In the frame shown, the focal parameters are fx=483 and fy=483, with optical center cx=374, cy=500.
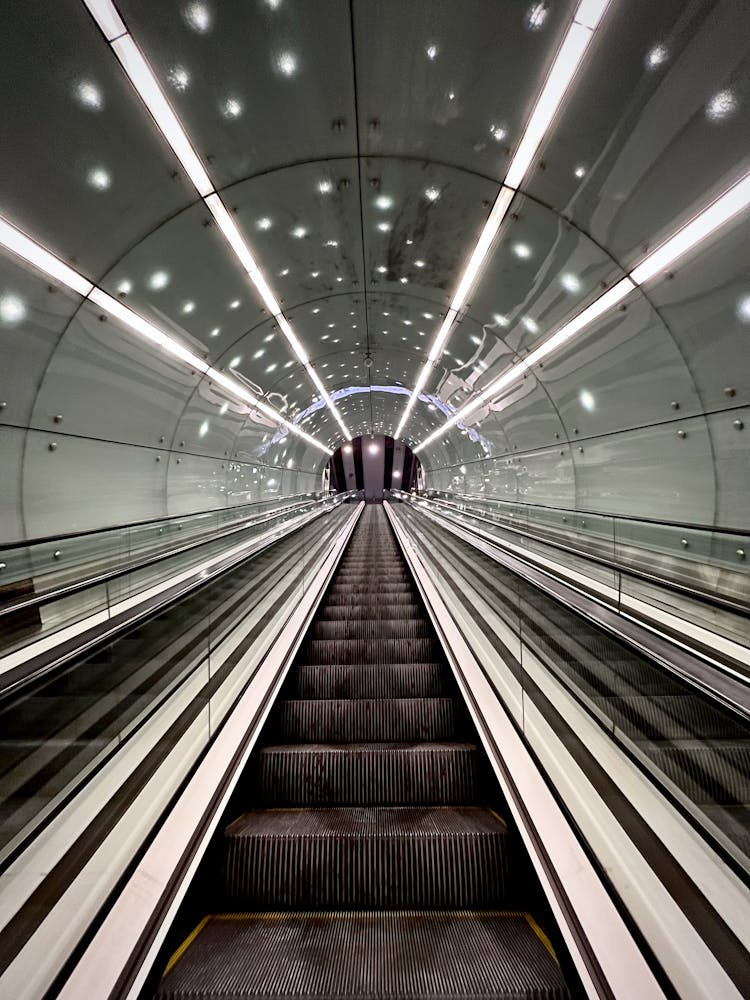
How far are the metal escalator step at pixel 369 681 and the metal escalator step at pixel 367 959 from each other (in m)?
1.94

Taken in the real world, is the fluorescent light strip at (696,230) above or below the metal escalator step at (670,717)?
above

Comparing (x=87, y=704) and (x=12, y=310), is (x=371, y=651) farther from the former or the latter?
(x=12, y=310)

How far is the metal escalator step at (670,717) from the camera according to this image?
163 cm

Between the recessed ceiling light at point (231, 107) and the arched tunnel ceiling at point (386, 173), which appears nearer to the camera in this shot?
the arched tunnel ceiling at point (386, 173)

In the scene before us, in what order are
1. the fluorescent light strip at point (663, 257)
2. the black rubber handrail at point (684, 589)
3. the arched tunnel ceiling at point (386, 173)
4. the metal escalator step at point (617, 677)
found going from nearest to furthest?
the black rubber handrail at point (684, 589), the metal escalator step at point (617, 677), the arched tunnel ceiling at point (386, 173), the fluorescent light strip at point (663, 257)

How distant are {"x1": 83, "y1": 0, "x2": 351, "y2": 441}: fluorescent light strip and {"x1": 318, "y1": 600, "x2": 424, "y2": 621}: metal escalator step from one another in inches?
169

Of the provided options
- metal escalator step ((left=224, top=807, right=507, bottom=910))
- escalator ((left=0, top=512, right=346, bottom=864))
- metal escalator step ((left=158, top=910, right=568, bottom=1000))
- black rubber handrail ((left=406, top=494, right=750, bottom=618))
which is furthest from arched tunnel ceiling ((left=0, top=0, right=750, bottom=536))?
metal escalator step ((left=158, top=910, right=568, bottom=1000))

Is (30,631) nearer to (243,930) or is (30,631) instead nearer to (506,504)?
(243,930)

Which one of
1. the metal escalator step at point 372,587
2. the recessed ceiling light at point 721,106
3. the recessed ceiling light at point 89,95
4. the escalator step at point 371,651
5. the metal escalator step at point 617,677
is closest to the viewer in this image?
the metal escalator step at point 617,677

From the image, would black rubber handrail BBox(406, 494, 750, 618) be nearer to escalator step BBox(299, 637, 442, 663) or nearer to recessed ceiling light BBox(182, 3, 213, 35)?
escalator step BBox(299, 637, 442, 663)

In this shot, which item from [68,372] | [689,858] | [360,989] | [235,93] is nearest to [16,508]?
[68,372]

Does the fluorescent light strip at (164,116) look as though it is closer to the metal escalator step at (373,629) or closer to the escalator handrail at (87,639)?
the escalator handrail at (87,639)

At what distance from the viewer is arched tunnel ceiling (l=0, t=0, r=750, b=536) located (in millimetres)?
3121

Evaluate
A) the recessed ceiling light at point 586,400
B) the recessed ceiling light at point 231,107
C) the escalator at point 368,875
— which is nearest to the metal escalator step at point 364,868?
the escalator at point 368,875
